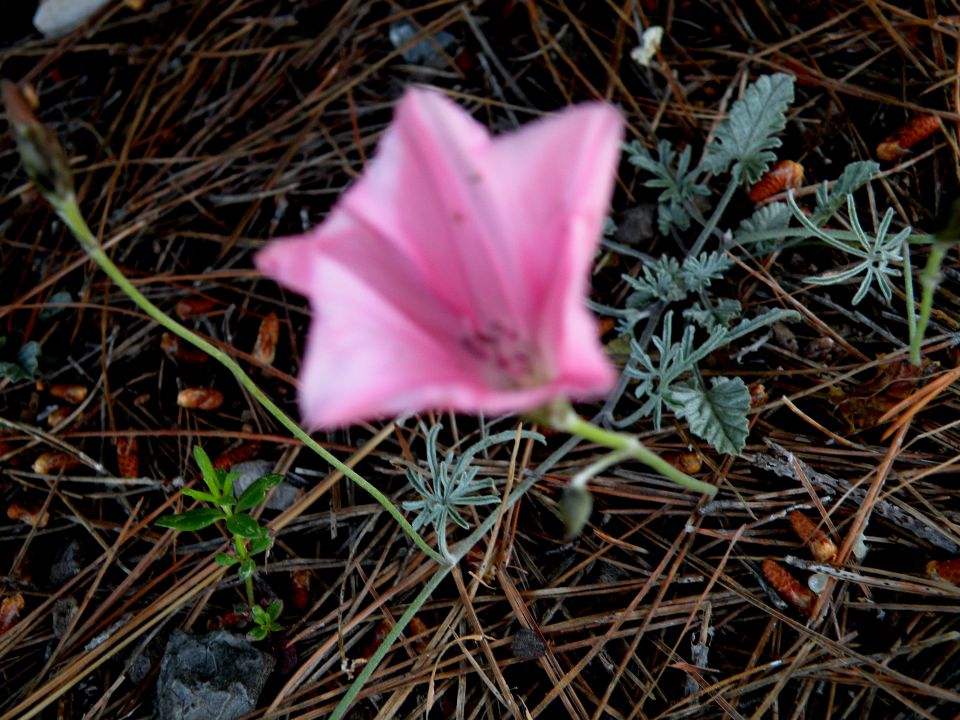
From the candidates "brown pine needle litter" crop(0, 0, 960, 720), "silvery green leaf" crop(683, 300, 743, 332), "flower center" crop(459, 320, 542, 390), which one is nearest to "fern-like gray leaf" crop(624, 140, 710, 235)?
"brown pine needle litter" crop(0, 0, 960, 720)

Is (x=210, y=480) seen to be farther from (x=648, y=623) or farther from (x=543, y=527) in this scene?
(x=648, y=623)

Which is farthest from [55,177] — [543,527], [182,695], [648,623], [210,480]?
[648,623]

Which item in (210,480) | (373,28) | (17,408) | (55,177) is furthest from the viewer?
(373,28)

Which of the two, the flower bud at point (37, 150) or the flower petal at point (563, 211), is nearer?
the flower petal at point (563, 211)

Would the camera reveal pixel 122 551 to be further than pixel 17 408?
No

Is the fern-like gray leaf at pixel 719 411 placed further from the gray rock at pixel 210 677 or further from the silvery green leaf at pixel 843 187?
the gray rock at pixel 210 677

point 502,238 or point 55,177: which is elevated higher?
point 55,177

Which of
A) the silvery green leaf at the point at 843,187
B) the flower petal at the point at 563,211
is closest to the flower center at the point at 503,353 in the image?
the flower petal at the point at 563,211

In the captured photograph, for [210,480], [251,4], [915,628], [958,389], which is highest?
[251,4]
